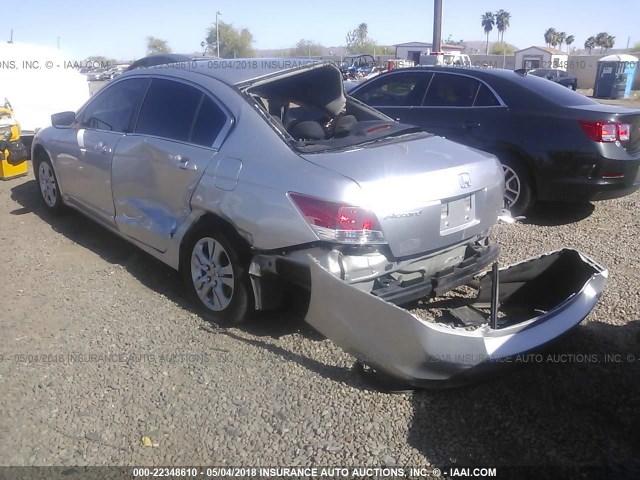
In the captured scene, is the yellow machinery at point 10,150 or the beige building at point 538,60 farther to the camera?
the beige building at point 538,60

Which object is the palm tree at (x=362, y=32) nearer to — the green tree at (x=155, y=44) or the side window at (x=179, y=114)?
the green tree at (x=155, y=44)

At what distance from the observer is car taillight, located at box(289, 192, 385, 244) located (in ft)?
10.1

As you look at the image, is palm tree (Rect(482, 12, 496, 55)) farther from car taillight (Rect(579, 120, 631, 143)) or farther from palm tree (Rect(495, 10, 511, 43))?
car taillight (Rect(579, 120, 631, 143))

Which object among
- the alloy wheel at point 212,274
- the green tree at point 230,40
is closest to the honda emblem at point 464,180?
the alloy wheel at point 212,274

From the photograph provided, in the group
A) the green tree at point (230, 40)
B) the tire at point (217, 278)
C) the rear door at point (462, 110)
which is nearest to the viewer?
the tire at point (217, 278)

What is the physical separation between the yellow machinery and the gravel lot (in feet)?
12.7

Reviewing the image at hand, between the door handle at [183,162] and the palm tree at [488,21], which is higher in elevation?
the palm tree at [488,21]

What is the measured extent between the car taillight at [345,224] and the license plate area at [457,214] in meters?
0.50

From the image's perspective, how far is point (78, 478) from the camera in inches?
99.9

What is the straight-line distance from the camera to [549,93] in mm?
5973

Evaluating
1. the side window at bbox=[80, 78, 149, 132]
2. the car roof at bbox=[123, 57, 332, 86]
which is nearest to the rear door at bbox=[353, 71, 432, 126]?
the car roof at bbox=[123, 57, 332, 86]

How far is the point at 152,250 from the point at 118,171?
30.4 inches

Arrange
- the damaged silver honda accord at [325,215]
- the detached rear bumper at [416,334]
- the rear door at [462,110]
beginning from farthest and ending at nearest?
1. the rear door at [462,110]
2. the damaged silver honda accord at [325,215]
3. the detached rear bumper at [416,334]

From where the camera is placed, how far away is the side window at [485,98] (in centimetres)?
614
